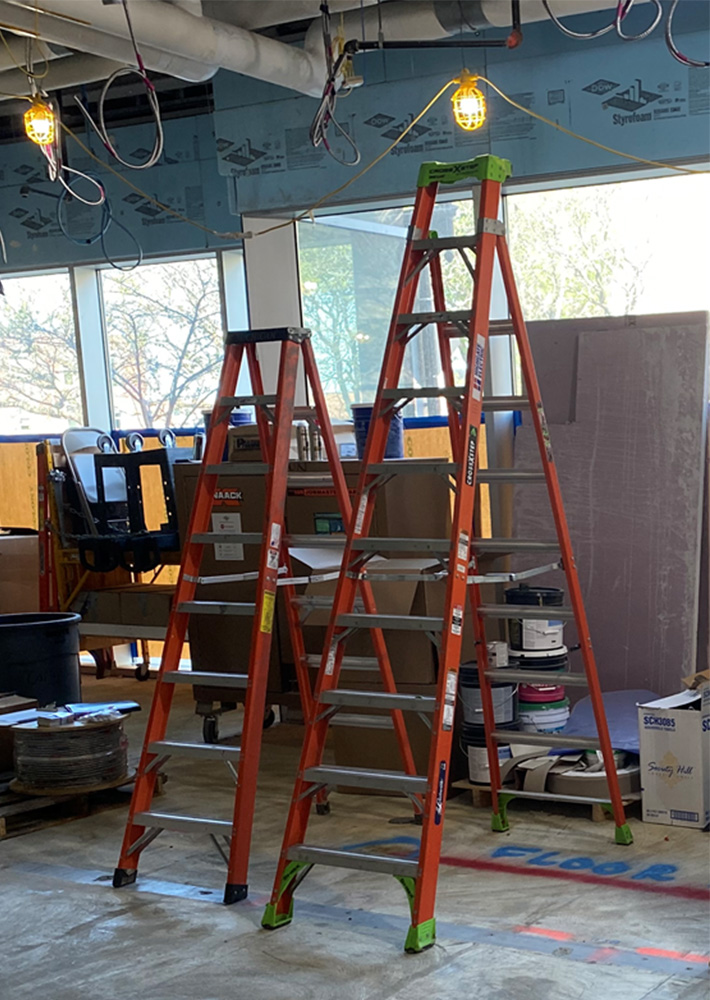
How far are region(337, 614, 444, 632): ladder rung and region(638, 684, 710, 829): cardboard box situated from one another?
1145 millimetres

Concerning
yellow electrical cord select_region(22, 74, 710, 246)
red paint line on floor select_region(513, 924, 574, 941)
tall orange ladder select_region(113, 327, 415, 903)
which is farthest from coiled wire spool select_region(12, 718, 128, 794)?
yellow electrical cord select_region(22, 74, 710, 246)

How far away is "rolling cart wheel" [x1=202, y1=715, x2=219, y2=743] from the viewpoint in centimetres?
581

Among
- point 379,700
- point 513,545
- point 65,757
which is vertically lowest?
point 65,757

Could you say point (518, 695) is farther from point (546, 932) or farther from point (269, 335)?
point (269, 335)

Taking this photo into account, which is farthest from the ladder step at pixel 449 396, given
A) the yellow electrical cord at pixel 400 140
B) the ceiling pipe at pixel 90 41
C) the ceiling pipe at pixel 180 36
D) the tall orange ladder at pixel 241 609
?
the ceiling pipe at pixel 90 41

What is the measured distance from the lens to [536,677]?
4254 mm

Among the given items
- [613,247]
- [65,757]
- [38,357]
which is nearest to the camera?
[65,757]

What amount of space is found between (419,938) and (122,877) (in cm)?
115

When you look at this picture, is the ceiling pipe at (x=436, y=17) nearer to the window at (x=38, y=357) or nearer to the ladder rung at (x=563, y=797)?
the window at (x=38, y=357)

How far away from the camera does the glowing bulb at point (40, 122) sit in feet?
17.7

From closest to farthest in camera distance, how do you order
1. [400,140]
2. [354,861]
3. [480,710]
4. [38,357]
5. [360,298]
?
[354,861]
[480,710]
[400,140]
[360,298]
[38,357]

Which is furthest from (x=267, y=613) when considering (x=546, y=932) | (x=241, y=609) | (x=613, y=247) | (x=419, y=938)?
(x=613, y=247)

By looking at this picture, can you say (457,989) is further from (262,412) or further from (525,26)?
(525,26)

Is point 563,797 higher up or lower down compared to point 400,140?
lower down
